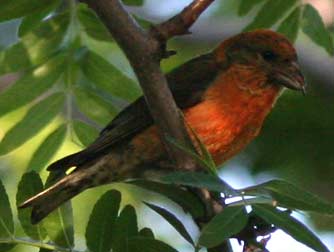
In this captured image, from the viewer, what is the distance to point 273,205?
3.42 metres

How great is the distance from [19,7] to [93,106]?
2.24 feet

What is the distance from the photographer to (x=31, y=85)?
15.8ft

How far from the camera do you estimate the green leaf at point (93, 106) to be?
490cm

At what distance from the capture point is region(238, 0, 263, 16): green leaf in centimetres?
490

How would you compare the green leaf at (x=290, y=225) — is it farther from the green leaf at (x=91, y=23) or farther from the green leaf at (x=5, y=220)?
the green leaf at (x=91, y=23)

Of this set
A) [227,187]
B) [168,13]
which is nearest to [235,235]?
[227,187]

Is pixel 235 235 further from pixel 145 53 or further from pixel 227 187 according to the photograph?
pixel 145 53

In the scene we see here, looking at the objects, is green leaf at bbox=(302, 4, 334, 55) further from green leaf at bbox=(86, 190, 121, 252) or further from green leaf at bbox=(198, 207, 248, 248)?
green leaf at bbox=(198, 207, 248, 248)

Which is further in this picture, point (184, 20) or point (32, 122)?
point (32, 122)

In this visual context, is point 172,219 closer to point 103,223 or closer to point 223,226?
point 103,223

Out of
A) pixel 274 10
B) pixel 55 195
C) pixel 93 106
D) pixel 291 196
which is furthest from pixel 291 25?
pixel 291 196

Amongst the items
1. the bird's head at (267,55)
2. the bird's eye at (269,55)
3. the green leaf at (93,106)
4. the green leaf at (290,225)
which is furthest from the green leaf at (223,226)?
the bird's eye at (269,55)

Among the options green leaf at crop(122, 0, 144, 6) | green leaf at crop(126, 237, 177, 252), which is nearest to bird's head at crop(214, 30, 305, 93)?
green leaf at crop(122, 0, 144, 6)

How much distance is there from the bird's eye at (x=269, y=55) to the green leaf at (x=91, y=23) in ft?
3.76
